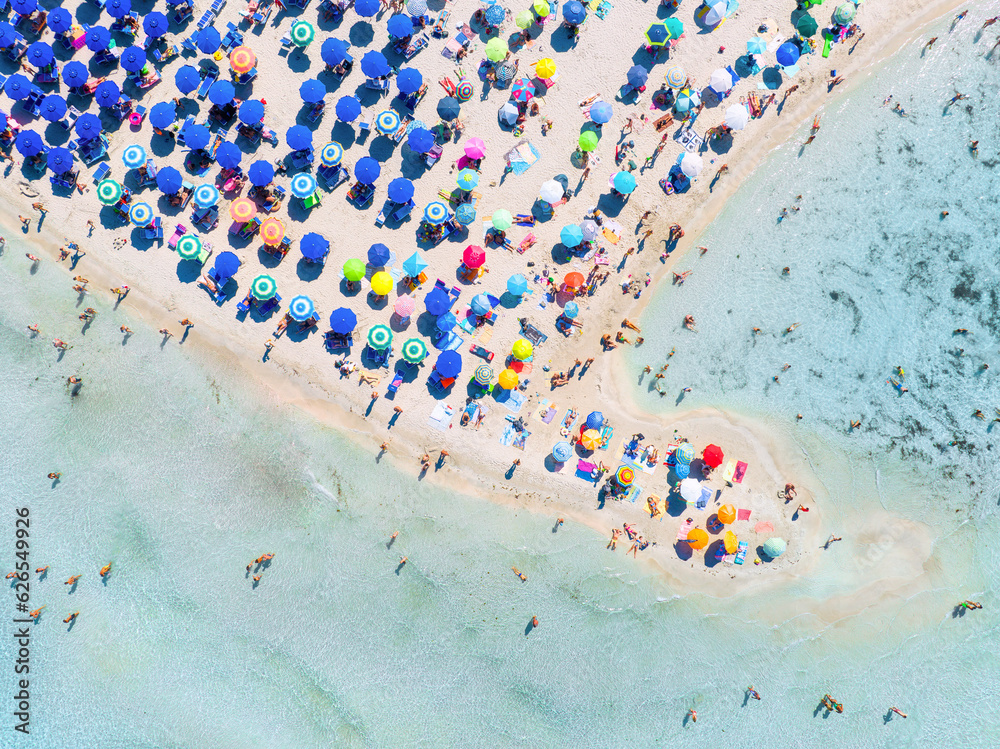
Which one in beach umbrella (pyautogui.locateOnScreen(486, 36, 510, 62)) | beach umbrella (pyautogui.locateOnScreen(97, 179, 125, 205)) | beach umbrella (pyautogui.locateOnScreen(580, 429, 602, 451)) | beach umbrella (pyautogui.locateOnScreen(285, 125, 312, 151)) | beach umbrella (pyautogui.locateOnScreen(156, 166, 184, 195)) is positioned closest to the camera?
beach umbrella (pyautogui.locateOnScreen(156, 166, 184, 195))

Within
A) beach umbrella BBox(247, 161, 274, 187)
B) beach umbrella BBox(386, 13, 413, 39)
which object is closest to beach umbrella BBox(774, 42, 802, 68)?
beach umbrella BBox(386, 13, 413, 39)

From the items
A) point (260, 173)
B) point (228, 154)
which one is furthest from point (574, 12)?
point (228, 154)

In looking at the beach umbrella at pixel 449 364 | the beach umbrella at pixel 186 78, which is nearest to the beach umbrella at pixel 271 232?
the beach umbrella at pixel 186 78

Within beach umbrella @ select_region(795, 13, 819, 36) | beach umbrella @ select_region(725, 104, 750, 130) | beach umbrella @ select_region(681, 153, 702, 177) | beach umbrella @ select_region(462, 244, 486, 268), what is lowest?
beach umbrella @ select_region(462, 244, 486, 268)

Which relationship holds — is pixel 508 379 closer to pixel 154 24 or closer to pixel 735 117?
pixel 735 117

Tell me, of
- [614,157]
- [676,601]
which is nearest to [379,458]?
[676,601]

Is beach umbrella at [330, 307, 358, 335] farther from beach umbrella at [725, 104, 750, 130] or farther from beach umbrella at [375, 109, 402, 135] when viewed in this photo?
beach umbrella at [725, 104, 750, 130]
